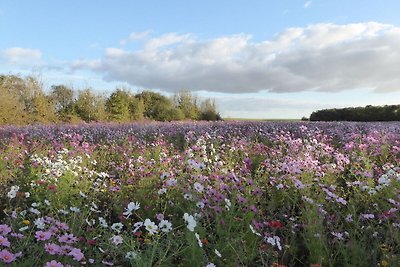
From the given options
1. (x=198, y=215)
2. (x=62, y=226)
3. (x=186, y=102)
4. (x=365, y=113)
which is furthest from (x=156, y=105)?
(x=62, y=226)

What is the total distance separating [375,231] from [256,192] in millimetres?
1252

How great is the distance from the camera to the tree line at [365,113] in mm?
28606

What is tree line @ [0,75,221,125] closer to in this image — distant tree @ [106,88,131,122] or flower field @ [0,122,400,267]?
distant tree @ [106,88,131,122]

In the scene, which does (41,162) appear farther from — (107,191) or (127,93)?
(127,93)

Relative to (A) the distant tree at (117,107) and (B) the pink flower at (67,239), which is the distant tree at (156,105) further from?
(B) the pink flower at (67,239)

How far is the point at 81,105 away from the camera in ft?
97.8

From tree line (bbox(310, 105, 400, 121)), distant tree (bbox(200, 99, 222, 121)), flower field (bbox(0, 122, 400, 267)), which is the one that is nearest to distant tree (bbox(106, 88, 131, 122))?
distant tree (bbox(200, 99, 222, 121))

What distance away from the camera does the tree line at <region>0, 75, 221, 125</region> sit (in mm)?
25078

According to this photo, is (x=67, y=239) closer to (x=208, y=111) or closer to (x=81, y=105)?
(x=81, y=105)

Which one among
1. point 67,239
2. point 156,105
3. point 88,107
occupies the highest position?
point 156,105

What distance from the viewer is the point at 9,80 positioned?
98.2 feet

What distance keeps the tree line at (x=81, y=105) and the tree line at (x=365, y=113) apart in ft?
32.0

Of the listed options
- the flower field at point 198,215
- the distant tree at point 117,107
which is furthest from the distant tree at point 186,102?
the flower field at point 198,215

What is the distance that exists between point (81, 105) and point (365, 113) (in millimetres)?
20094
